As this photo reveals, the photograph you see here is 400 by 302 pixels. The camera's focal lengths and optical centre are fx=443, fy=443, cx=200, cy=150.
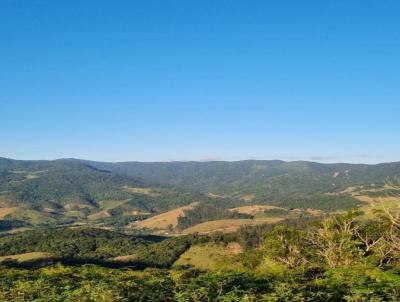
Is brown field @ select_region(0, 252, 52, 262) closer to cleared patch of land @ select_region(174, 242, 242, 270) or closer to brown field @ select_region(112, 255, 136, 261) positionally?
brown field @ select_region(112, 255, 136, 261)

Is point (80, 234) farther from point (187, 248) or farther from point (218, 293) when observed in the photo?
point (218, 293)

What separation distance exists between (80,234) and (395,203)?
190 m

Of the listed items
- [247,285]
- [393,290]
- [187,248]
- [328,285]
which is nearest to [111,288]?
[247,285]

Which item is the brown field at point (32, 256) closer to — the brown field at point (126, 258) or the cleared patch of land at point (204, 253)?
the brown field at point (126, 258)

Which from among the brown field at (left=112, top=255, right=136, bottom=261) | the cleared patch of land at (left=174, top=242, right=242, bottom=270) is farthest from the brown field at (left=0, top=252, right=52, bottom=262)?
the cleared patch of land at (left=174, top=242, right=242, bottom=270)

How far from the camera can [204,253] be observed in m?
153

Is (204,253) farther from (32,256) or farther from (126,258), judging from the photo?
(32,256)

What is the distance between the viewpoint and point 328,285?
80.9 feet

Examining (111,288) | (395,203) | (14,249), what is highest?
(395,203)

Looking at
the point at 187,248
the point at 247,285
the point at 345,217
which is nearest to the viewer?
the point at 247,285

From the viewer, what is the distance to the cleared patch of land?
141 meters

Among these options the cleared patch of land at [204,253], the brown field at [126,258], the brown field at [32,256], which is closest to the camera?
the cleared patch of land at [204,253]

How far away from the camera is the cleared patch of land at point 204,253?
141 metres

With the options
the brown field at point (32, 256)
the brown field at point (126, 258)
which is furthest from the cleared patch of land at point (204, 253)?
the brown field at point (32, 256)
